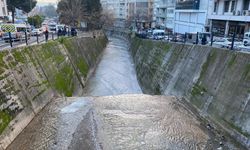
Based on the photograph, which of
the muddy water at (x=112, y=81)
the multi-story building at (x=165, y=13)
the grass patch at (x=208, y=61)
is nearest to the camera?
the grass patch at (x=208, y=61)

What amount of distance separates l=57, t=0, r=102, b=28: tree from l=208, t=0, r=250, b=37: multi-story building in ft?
77.6

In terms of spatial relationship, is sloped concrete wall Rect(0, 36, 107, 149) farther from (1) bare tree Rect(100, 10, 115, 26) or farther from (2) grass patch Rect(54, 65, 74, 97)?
(1) bare tree Rect(100, 10, 115, 26)

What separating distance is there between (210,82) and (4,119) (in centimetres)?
1174

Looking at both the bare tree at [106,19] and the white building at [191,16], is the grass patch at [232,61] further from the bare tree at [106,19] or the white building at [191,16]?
the bare tree at [106,19]

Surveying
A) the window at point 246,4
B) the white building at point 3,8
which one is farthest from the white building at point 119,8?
the window at point 246,4

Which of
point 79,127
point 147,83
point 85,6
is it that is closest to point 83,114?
point 79,127

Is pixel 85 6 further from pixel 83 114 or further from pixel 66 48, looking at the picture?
pixel 83 114

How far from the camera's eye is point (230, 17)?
35.9 meters

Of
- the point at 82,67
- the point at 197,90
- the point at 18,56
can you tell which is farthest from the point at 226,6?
the point at 18,56

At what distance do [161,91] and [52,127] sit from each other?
10305 millimetres

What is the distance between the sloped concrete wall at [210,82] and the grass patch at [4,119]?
34.4 ft

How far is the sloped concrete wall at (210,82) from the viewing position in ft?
40.5

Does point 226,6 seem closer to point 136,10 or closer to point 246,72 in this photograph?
point 246,72

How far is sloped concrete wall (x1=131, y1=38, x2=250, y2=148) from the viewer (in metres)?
12.3
